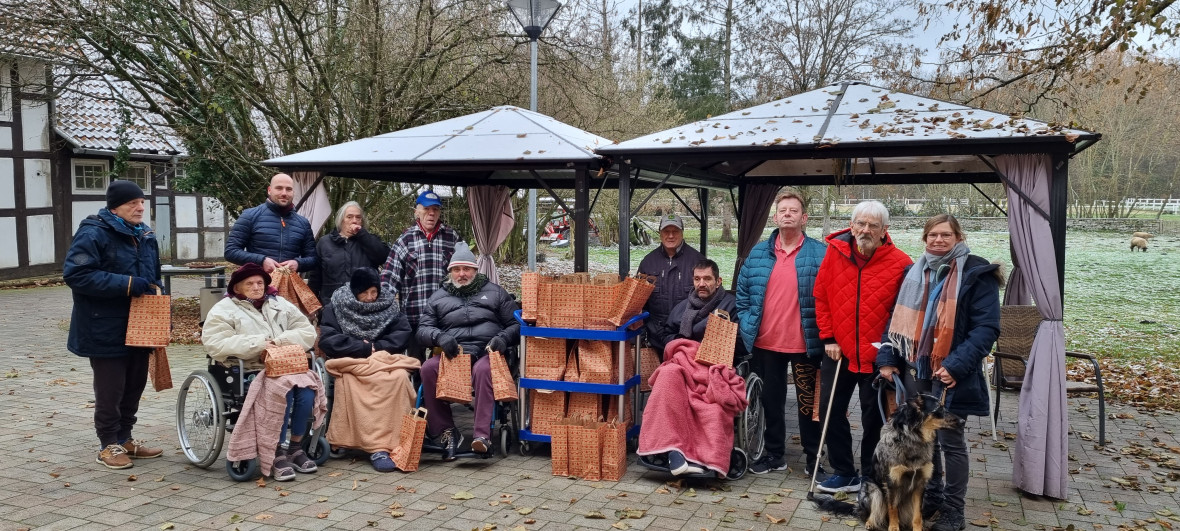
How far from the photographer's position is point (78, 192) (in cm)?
1986

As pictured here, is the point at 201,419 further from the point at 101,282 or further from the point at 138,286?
the point at 101,282

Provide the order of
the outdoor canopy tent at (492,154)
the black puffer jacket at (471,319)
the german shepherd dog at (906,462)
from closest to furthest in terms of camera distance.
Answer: the german shepherd dog at (906,462), the black puffer jacket at (471,319), the outdoor canopy tent at (492,154)

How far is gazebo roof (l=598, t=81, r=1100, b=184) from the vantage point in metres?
5.19

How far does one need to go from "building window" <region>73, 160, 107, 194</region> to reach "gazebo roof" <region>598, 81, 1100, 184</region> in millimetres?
17819

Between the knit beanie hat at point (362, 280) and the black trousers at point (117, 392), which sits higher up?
the knit beanie hat at point (362, 280)

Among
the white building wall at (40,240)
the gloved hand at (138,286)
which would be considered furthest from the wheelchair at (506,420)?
the white building wall at (40,240)

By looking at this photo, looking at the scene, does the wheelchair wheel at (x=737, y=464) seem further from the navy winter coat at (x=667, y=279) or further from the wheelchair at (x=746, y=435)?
the navy winter coat at (x=667, y=279)

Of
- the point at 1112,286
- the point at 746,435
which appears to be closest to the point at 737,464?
the point at 746,435

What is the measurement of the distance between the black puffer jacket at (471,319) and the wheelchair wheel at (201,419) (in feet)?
4.53

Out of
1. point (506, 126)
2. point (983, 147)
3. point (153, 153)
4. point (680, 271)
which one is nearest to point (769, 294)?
point (680, 271)

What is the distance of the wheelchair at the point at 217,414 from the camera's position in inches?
208

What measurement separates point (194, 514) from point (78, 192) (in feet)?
60.1

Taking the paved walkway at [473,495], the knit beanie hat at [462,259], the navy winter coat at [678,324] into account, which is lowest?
the paved walkway at [473,495]

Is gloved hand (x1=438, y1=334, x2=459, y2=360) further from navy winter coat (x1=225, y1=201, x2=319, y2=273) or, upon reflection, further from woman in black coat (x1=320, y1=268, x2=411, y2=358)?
navy winter coat (x1=225, y1=201, x2=319, y2=273)
